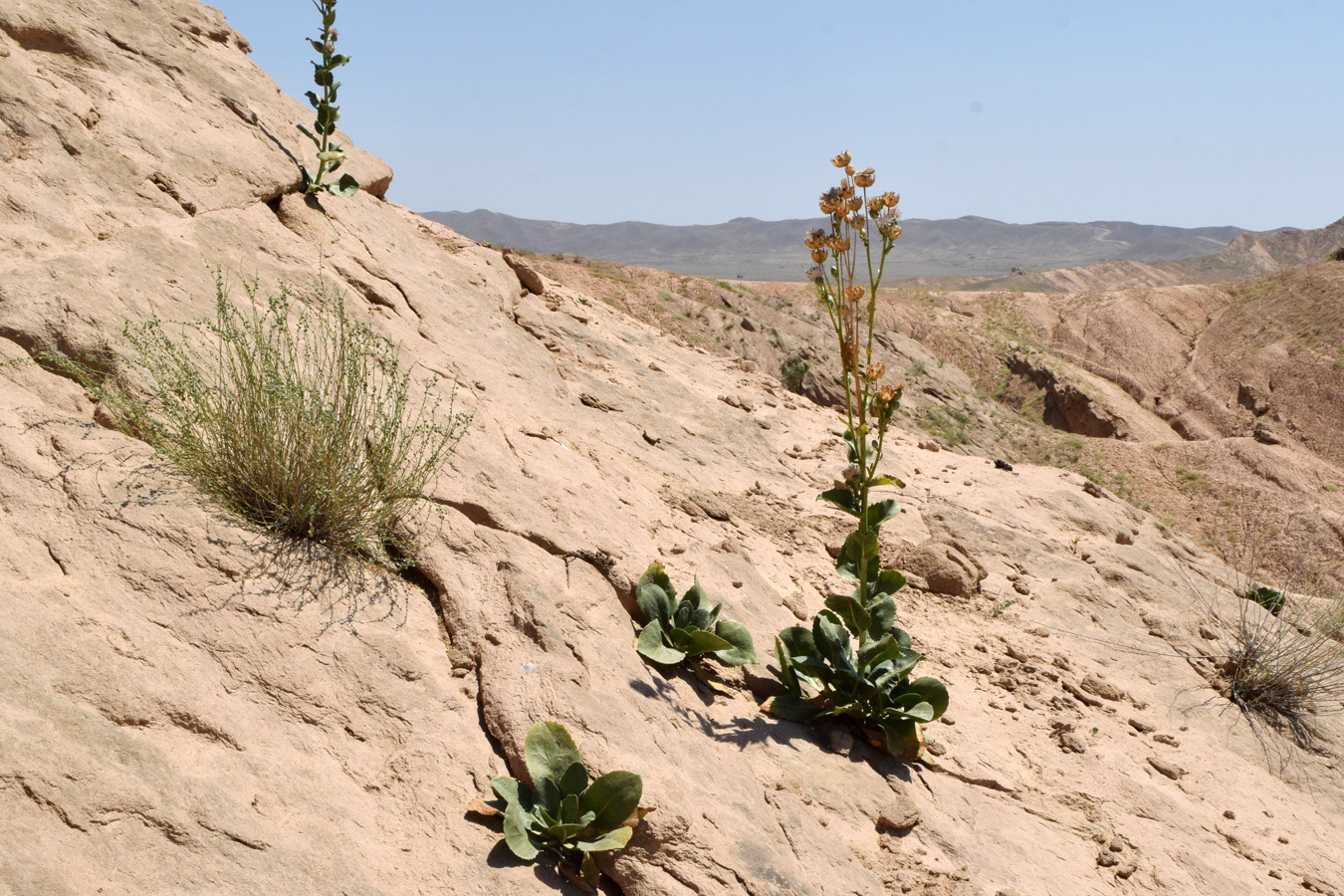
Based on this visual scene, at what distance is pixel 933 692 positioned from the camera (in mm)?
4020

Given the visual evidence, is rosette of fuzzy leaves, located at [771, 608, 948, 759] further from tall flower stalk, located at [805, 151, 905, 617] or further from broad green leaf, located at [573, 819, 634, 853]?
broad green leaf, located at [573, 819, 634, 853]

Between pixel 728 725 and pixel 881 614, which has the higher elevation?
pixel 881 614

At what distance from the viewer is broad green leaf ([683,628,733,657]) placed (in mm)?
3824

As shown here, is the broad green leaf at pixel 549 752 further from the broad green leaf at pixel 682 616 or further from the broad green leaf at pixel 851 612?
the broad green leaf at pixel 851 612

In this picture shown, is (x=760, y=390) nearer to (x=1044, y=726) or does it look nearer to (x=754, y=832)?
(x=1044, y=726)

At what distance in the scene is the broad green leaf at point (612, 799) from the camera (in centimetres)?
284

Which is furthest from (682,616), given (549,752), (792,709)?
(549,752)

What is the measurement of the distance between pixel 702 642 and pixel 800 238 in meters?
121

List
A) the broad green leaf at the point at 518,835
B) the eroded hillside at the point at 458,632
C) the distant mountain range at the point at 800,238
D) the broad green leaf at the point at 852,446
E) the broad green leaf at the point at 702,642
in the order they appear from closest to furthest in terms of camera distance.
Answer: the eroded hillside at the point at 458,632 → the broad green leaf at the point at 518,835 → the broad green leaf at the point at 852,446 → the broad green leaf at the point at 702,642 → the distant mountain range at the point at 800,238

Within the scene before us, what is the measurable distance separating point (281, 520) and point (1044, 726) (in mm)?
4056

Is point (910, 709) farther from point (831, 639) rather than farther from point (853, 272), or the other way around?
point (853, 272)

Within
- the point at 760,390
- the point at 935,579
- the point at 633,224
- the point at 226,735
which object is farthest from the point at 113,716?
the point at 633,224

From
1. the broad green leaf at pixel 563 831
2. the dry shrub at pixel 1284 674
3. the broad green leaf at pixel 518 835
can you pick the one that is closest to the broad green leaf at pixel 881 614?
the broad green leaf at pixel 563 831

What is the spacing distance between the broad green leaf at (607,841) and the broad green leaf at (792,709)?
126 cm
